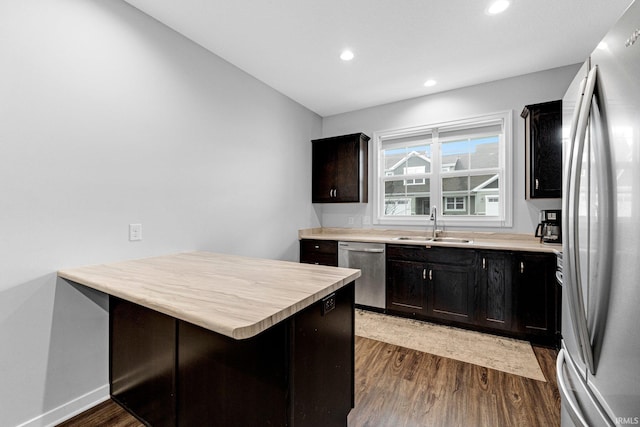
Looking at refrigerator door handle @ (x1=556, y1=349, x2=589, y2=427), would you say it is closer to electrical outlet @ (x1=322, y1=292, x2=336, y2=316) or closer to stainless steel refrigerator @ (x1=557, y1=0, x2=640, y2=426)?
stainless steel refrigerator @ (x1=557, y1=0, x2=640, y2=426)

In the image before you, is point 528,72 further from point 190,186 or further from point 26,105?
point 26,105

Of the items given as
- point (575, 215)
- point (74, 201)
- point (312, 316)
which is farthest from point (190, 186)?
point (575, 215)

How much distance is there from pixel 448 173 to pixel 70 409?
4.14 m

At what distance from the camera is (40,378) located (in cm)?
161

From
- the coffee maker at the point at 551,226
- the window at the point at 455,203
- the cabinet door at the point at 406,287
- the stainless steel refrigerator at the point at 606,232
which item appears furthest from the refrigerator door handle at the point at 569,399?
the window at the point at 455,203

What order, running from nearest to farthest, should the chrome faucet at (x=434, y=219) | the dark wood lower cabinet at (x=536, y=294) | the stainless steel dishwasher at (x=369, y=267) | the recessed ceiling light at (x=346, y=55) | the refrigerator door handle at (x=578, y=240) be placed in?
the refrigerator door handle at (x=578, y=240)
the dark wood lower cabinet at (x=536, y=294)
the recessed ceiling light at (x=346, y=55)
the stainless steel dishwasher at (x=369, y=267)
the chrome faucet at (x=434, y=219)

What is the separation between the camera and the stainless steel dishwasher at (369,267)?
3.32 metres

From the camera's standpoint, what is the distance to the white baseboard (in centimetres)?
161

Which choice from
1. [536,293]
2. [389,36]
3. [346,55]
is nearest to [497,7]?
[389,36]

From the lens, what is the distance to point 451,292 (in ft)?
9.66

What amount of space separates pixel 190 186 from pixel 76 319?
1.20 metres

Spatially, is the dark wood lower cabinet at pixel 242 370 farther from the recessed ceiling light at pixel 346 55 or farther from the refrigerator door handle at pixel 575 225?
the recessed ceiling light at pixel 346 55

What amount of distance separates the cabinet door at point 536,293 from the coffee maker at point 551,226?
0.42 meters

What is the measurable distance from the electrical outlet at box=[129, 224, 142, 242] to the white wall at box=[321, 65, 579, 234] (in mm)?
2810
